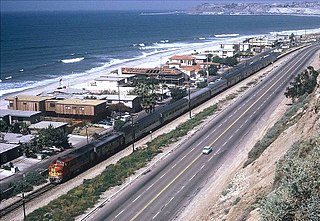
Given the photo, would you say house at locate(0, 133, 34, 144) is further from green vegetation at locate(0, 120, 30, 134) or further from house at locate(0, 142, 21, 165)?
green vegetation at locate(0, 120, 30, 134)

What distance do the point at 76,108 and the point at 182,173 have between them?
105 feet

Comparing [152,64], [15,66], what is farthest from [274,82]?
[15,66]

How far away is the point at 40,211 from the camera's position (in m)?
35.8

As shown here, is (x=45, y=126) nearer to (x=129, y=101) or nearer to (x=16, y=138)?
(x=16, y=138)

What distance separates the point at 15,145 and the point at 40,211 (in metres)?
20.0

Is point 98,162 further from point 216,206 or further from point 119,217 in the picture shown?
point 216,206

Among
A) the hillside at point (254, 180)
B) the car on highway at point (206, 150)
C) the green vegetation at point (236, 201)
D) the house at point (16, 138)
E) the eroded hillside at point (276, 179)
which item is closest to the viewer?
the eroded hillside at point (276, 179)

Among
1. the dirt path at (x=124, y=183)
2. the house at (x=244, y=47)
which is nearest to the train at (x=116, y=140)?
the dirt path at (x=124, y=183)

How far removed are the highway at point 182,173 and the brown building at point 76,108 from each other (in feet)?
60.7

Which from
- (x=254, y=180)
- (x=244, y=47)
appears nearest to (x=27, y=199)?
(x=254, y=180)

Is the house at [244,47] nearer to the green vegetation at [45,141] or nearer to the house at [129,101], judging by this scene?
the house at [129,101]

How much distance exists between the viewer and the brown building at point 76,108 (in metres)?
69.1

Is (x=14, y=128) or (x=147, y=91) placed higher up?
(x=147, y=91)

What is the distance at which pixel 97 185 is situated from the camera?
4041 cm
